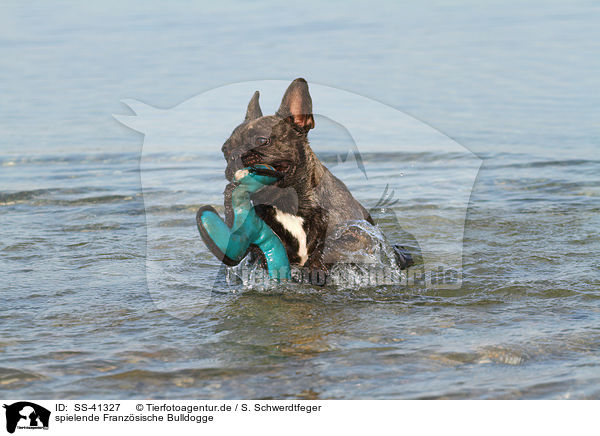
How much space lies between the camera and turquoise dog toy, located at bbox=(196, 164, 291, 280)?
5.52 m

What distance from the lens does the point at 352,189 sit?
10.4m

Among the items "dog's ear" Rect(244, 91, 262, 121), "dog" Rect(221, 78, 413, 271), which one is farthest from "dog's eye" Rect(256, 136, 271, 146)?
"dog's ear" Rect(244, 91, 262, 121)

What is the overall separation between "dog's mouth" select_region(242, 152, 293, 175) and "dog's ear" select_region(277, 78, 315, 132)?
0.99ft

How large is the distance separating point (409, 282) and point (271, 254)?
1.21m

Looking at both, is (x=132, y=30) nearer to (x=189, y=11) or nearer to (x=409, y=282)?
(x=189, y=11)

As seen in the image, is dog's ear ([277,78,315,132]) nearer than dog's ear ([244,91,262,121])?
Yes

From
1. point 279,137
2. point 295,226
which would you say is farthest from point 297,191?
point 279,137
